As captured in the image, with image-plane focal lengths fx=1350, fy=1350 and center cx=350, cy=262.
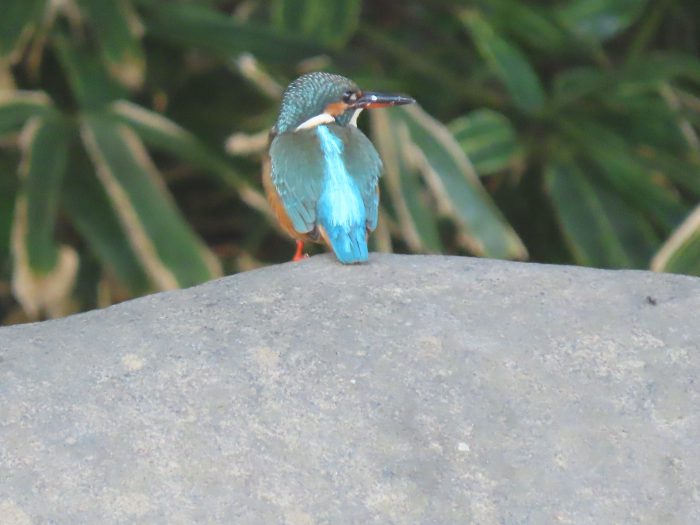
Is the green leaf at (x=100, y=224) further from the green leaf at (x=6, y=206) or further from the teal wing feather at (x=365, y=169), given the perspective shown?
the teal wing feather at (x=365, y=169)

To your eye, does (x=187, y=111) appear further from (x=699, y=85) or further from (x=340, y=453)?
(x=340, y=453)

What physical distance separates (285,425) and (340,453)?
0.36 ft

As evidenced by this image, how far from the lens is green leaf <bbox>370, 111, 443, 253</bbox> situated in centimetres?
432

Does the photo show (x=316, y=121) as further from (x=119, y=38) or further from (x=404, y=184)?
(x=119, y=38)

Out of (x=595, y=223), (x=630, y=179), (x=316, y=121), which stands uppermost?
(x=316, y=121)

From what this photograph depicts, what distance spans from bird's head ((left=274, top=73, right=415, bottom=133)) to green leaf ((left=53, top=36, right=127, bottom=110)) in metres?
1.54

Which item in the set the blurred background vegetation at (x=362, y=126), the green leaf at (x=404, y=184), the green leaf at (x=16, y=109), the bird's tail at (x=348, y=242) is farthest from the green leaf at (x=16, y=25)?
the bird's tail at (x=348, y=242)

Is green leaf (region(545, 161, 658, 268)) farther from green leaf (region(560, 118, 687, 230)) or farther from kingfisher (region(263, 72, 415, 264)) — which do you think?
kingfisher (region(263, 72, 415, 264))

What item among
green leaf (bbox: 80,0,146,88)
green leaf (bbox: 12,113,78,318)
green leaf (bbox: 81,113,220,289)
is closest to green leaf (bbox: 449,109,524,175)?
green leaf (bbox: 81,113,220,289)

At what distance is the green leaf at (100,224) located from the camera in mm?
4234

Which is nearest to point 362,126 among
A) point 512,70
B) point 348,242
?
point 512,70

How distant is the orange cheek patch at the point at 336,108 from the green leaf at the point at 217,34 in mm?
1530

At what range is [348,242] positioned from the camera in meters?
2.79

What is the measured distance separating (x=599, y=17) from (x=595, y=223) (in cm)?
89
